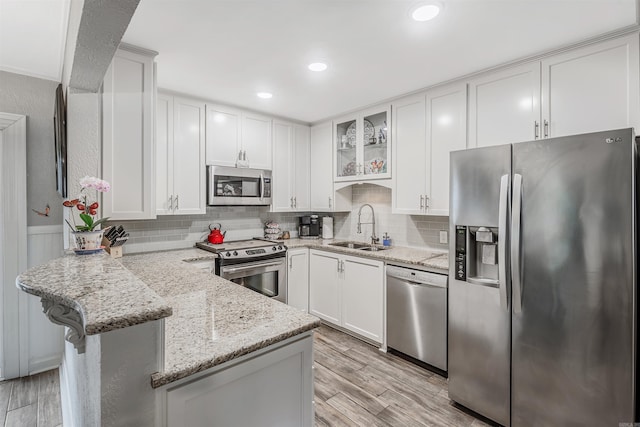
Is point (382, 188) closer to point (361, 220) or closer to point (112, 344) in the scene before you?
point (361, 220)

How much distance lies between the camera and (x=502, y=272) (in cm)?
182

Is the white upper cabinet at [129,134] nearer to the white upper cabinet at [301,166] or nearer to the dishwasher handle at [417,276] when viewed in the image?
the white upper cabinet at [301,166]

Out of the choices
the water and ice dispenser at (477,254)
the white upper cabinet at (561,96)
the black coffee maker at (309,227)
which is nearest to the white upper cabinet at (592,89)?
the white upper cabinet at (561,96)

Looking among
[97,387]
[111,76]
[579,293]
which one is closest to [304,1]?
[111,76]

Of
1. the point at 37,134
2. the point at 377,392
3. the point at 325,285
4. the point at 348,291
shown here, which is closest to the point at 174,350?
the point at 377,392

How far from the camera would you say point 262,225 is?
156 inches

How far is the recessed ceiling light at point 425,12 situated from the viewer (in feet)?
5.38

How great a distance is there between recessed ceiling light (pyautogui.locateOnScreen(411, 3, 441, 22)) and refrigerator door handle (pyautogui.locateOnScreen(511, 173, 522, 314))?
1.05 m

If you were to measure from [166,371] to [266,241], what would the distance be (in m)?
2.78

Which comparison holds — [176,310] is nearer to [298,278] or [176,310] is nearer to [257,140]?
[298,278]

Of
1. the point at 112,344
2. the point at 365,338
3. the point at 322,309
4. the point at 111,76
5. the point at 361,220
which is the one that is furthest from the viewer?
the point at 361,220

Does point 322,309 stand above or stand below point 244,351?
below

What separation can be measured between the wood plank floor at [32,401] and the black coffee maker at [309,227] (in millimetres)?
2806

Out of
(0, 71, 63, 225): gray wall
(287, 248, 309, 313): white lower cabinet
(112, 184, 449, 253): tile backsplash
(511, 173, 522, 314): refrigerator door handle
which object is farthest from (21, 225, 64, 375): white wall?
(511, 173, 522, 314): refrigerator door handle
